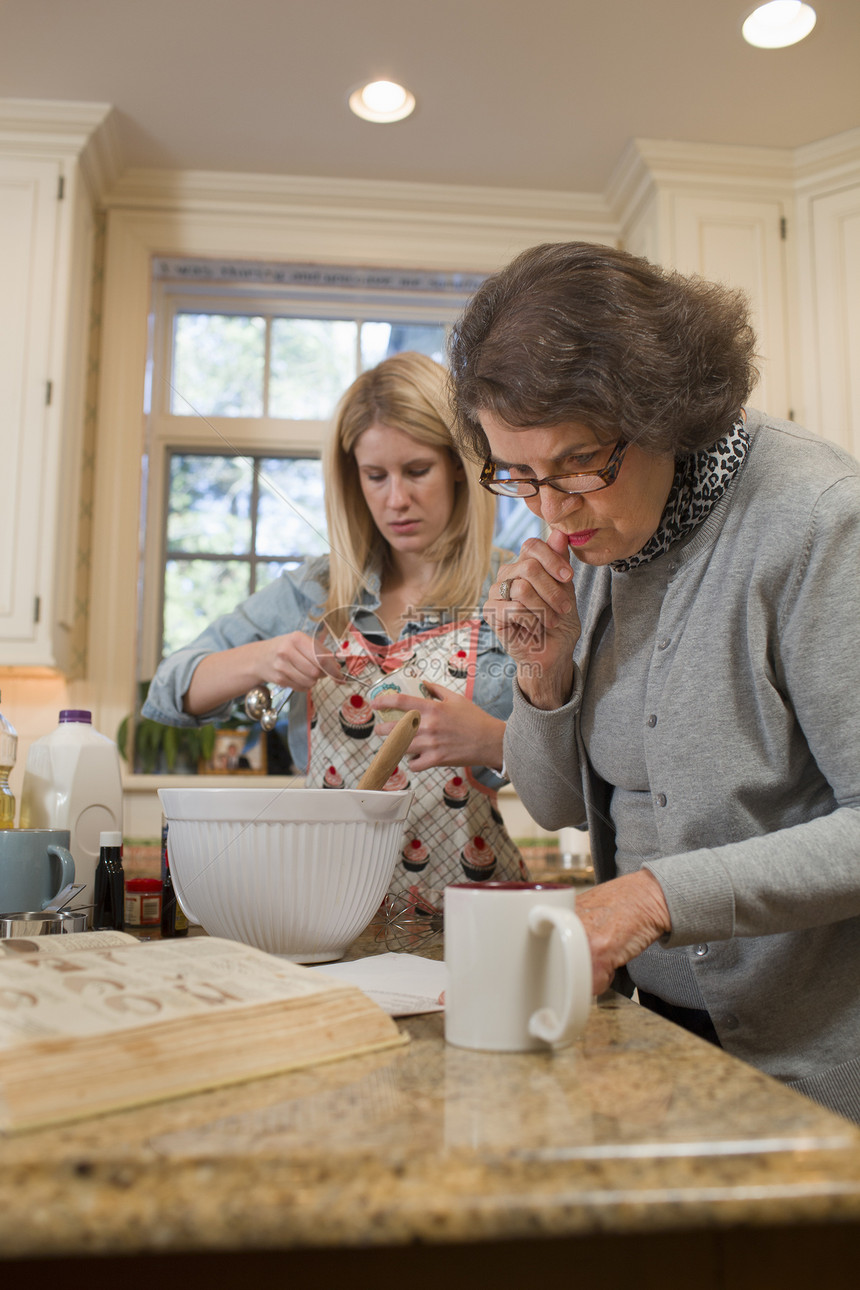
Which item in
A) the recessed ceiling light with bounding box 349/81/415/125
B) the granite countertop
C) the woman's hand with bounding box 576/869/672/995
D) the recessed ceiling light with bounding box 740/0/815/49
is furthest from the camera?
the recessed ceiling light with bounding box 349/81/415/125

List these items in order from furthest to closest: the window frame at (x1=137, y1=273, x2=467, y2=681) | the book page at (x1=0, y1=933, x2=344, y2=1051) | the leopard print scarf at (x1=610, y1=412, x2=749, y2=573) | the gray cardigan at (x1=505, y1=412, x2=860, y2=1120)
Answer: the window frame at (x1=137, y1=273, x2=467, y2=681) < the leopard print scarf at (x1=610, y1=412, x2=749, y2=573) < the gray cardigan at (x1=505, y1=412, x2=860, y2=1120) < the book page at (x1=0, y1=933, x2=344, y2=1051)

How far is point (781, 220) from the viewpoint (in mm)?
2553

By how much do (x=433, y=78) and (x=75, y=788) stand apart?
1841 mm

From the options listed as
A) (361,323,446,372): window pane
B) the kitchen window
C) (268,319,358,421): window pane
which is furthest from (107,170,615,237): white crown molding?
(268,319,358,421): window pane

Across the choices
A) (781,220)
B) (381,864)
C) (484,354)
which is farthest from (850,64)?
(381,864)

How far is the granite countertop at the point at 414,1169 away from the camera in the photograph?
32cm

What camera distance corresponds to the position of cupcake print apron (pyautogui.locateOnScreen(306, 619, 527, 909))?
1.26 m

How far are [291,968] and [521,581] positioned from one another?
0.49m

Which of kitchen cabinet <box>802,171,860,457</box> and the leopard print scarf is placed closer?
the leopard print scarf

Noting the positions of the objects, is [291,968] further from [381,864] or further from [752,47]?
[752,47]

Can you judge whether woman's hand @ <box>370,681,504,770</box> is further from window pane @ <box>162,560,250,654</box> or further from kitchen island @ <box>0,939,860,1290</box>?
kitchen island @ <box>0,939,860,1290</box>

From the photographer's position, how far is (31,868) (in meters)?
0.98

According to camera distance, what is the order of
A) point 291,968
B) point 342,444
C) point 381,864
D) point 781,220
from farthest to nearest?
point 781,220, point 342,444, point 381,864, point 291,968

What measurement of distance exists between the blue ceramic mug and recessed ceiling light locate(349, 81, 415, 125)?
1966mm
